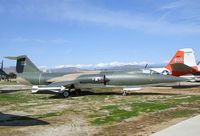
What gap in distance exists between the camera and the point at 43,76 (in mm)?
27422

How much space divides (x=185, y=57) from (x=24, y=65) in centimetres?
1817

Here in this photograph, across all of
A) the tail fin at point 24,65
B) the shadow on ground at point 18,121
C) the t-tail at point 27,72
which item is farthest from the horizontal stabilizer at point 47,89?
the shadow on ground at point 18,121

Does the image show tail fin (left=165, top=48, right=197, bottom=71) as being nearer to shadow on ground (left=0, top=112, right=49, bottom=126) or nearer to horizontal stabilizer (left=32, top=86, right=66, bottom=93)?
horizontal stabilizer (left=32, top=86, right=66, bottom=93)

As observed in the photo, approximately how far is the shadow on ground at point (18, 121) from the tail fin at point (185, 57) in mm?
22271

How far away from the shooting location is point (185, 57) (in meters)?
32.8

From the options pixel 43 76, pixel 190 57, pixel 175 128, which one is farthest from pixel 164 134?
pixel 190 57

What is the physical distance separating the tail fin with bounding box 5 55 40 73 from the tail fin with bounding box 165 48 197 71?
49.6 ft

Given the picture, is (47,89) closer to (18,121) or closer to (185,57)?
(18,121)

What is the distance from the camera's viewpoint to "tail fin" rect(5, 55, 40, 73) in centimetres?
2870

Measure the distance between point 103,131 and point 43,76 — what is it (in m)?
18.2

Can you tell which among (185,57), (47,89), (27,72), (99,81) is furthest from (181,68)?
(27,72)

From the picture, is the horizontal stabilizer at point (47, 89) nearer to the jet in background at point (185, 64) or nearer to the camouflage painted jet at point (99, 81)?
the camouflage painted jet at point (99, 81)

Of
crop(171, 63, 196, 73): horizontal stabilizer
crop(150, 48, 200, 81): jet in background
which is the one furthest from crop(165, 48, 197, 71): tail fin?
crop(171, 63, 196, 73): horizontal stabilizer

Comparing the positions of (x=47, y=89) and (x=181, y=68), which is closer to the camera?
(x=47, y=89)
